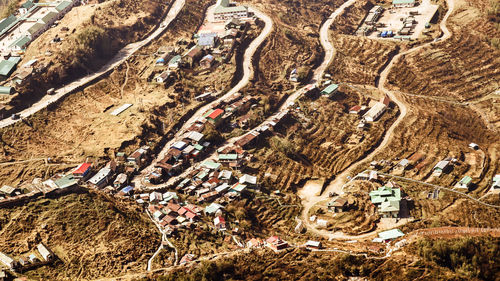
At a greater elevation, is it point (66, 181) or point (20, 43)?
point (20, 43)

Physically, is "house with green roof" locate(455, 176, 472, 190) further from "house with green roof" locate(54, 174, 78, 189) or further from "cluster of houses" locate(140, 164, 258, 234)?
"house with green roof" locate(54, 174, 78, 189)

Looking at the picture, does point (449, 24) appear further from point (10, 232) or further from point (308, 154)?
point (10, 232)

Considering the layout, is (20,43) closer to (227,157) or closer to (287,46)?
(227,157)

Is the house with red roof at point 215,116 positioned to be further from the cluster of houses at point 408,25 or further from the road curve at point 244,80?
the cluster of houses at point 408,25

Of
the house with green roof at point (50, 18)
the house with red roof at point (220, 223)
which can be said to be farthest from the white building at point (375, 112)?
the house with green roof at point (50, 18)

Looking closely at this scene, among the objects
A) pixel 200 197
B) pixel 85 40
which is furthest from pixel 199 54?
pixel 200 197
